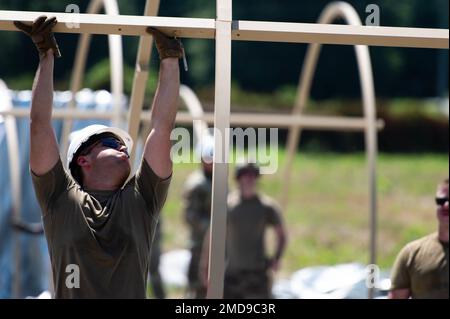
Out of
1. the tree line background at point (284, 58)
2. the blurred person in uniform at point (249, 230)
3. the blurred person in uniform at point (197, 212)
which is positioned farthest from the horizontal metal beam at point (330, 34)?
the tree line background at point (284, 58)

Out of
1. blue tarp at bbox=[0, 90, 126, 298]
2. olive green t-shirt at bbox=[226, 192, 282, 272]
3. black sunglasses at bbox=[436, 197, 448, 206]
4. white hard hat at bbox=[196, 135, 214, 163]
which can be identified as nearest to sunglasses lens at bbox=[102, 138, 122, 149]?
black sunglasses at bbox=[436, 197, 448, 206]

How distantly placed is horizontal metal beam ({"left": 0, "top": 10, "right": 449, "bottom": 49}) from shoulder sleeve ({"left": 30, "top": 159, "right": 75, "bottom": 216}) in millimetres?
594

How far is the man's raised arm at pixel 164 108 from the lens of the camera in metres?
4.48

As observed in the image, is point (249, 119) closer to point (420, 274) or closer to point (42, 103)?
point (420, 274)

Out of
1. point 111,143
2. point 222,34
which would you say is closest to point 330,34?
point 222,34

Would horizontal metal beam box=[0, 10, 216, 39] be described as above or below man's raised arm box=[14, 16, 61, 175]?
above

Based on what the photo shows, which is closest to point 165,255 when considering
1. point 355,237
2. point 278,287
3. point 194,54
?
point 278,287

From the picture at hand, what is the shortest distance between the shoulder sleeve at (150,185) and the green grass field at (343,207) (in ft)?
33.6

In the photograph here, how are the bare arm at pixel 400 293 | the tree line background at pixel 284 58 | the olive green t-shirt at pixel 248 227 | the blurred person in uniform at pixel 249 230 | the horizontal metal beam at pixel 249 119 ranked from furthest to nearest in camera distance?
the tree line background at pixel 284 58, the olive green t-shirt at pixel 248 227, the blurred person in uniform at pixel 249 230, the horizontal metal beam at pixel 249 119, the bare arm at pixel 400 293

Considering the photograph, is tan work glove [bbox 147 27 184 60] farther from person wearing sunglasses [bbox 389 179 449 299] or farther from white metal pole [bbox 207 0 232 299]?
person wearing sunglasses [bbox 389 179 449 299]

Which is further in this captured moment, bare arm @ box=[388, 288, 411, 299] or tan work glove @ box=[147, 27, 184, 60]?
bare arm @ box=[388, 288, 411, 299]

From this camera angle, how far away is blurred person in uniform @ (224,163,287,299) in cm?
992

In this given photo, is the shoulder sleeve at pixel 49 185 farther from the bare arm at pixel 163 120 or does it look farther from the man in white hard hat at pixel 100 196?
the bare arm at pixel 163 120

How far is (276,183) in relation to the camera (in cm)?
2253
